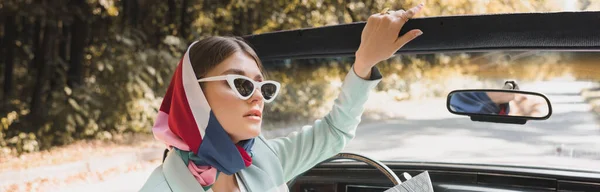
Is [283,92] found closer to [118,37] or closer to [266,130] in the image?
[266,130]

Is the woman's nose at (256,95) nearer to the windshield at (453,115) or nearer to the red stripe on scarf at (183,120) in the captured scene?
the red stripe on scarf at (183,120)

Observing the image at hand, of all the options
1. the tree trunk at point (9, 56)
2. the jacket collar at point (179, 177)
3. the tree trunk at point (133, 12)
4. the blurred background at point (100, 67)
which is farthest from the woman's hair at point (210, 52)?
the tree trunk at point (133, 12)

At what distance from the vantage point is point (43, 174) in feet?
27.1

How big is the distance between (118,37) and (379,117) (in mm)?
9186

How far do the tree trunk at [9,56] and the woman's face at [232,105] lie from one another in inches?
398

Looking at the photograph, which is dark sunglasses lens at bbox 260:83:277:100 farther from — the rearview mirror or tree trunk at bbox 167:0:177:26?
tree trunk at bbox 167:0:177:26

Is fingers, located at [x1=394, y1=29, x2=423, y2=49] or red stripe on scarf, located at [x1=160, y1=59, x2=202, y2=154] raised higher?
fingers, located at [x1=394, y1=29, x2=423, y2=49]

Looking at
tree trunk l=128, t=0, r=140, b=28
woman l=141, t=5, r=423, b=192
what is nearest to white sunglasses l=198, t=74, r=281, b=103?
woman l=141, t=5, r=423, b=192

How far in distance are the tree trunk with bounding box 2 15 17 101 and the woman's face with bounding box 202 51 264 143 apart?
10099 millimetres

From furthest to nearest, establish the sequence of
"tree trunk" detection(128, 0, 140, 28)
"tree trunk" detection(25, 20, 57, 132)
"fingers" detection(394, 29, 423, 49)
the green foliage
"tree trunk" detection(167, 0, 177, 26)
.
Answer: "tree trunk" detection(167, 0, 177, 26) < "tree trunk" detection(128, 0, 140, 28) < "tree trunk" detection(25, 20, 57, 132) < the green foliage < "fingers" detection(394, 29, 423, 49)

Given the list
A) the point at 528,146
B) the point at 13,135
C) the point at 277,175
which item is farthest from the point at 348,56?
the point at 13,135

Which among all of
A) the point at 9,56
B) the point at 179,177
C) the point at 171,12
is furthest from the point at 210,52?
the point at 171,12

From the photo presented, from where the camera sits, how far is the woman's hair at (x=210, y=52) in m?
1.73

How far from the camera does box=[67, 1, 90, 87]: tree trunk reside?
36.1 ft
